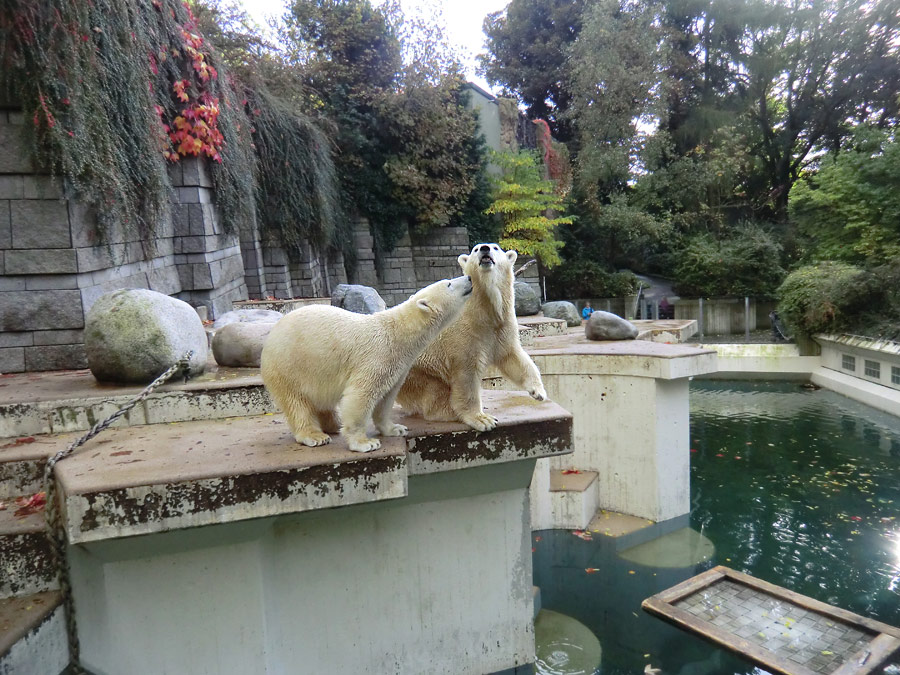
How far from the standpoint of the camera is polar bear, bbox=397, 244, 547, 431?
2.84 m

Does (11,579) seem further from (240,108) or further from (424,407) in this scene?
(240,108)

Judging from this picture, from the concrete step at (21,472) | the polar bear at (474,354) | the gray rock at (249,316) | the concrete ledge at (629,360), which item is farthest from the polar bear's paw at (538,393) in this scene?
the concrete ledge at (629,360)

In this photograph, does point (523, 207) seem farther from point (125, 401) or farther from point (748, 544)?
point (125, 401)

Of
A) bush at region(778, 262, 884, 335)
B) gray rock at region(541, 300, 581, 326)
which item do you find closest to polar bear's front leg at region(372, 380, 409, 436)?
gray rock at region(541, 300, 581, 326)

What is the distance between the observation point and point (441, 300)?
8.11ft

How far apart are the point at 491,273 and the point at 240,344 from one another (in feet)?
7.44

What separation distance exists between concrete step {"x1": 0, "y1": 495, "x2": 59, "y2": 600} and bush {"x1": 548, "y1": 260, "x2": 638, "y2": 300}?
17357mm

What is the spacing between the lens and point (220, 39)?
9234 millimetres

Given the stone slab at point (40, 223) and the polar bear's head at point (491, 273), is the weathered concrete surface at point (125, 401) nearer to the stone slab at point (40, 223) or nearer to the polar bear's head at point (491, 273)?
the polar bear's head at point (491, 273)

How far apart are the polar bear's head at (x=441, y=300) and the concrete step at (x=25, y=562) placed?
1.74 m

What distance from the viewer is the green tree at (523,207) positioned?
620 inches

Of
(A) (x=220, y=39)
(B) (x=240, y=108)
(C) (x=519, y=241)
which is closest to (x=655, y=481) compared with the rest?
(B) (x=240, y=108)

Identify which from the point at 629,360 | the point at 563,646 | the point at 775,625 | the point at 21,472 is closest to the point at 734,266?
the point at 629,360

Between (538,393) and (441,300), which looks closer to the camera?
(441,300)
